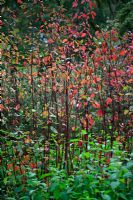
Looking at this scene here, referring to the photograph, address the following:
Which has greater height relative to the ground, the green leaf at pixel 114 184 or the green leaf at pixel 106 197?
the green leaf at pixel 114 184

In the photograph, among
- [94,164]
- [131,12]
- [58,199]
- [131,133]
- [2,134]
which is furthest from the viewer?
[131,12]

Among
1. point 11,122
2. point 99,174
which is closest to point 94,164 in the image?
point 99,174

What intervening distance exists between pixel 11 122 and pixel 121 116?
4.42 ft

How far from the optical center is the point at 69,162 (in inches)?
204

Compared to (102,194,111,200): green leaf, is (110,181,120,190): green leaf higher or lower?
higher

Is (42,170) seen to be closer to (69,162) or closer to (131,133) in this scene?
(69,162)

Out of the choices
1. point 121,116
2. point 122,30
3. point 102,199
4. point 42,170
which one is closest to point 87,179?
point 102,199

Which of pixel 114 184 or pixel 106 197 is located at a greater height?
pixel 114 184

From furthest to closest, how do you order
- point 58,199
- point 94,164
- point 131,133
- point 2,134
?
point 2,134 < point 131,133 < point 94,164 < point 58,199

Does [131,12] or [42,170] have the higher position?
[131,12]

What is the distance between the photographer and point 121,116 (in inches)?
215

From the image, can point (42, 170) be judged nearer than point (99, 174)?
No

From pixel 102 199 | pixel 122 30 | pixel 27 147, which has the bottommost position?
pixel 102 199

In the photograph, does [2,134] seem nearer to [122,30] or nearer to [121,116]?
[121,116]
